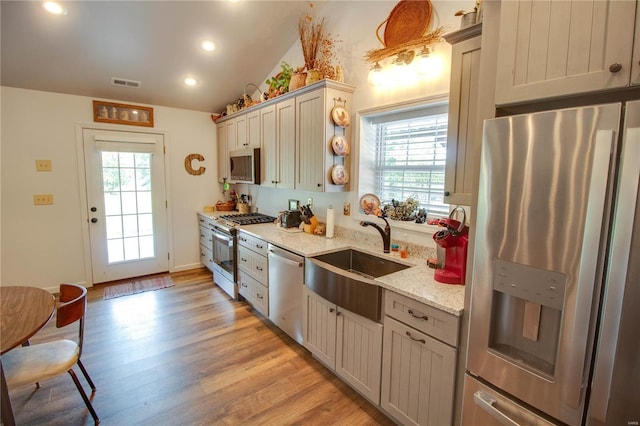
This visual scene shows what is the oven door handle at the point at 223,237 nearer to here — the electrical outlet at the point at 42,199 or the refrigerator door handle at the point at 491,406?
the electrical outlet at the point at 42,199

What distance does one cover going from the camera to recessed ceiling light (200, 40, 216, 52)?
334cm

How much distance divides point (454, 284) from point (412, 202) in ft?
2.80

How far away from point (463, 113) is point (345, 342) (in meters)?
1.65

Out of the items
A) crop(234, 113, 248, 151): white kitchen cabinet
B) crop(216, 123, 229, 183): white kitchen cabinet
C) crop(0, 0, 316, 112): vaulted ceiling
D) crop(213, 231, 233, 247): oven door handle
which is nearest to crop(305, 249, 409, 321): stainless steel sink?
crop(213, 231, 233, 247): oven door handle

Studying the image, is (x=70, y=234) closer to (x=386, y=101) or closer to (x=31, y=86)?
(x=31, y=86)

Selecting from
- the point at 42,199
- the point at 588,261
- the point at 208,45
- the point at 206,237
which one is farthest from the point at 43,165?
the point at 588,261

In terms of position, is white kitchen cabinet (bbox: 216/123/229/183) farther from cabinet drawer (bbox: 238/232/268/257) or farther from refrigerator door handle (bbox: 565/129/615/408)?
refrigerator door handle (bbox: 565/129/615/408)

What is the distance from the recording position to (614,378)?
100 centimetres

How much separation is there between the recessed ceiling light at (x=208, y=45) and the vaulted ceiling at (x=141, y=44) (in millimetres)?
52

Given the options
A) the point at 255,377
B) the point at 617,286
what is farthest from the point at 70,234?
the point at 617,286

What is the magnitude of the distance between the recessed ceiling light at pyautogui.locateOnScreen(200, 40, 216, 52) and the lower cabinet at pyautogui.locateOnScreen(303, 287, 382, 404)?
9.25 feet

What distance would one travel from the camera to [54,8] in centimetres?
270

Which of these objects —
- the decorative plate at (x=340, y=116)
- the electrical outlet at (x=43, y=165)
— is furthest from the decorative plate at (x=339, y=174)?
the electrical outlet at (x=43, y=165)

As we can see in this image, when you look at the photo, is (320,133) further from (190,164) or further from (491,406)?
(190,164)
